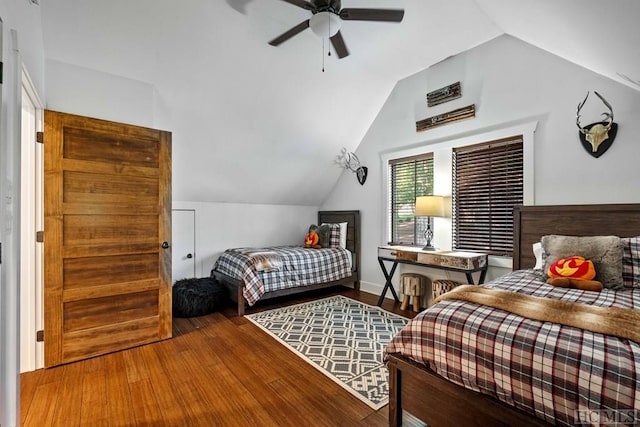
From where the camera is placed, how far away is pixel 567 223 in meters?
2.60

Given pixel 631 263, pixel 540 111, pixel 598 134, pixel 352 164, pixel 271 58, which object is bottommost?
pixel 631 263

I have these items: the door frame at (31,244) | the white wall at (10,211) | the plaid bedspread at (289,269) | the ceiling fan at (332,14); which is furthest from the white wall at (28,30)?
the plaid bedspread at (289,269)

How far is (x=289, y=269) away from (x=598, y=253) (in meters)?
3.00

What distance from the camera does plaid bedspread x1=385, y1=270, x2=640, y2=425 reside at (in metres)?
1.00

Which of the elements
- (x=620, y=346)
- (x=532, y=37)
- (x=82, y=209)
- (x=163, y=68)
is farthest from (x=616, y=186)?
(x=82, y=209)

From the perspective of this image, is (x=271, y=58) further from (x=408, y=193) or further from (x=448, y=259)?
(x=448, y=259)

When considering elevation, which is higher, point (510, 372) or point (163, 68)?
point (163, 68)

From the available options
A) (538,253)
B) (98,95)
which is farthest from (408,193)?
(98,95)

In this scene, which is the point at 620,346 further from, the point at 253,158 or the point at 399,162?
the point at 253,158

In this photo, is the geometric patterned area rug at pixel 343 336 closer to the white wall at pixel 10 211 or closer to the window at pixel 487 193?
the window at pixel 487 193

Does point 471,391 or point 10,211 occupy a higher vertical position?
point 10,211

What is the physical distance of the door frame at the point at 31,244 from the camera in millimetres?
2230

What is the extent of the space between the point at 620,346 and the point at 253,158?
12.9ft

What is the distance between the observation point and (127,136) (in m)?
2.65
